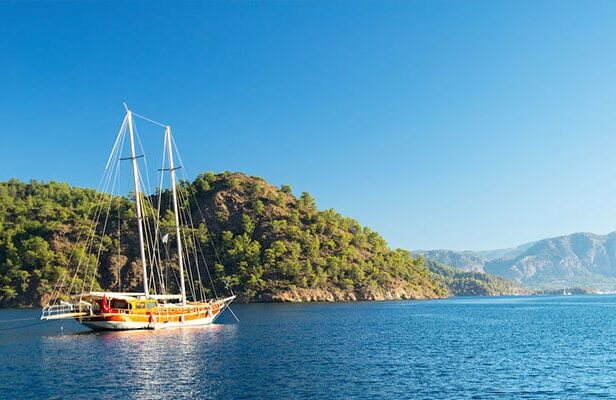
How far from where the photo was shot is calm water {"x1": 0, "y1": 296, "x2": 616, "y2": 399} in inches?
1841

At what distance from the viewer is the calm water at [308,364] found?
153 feet

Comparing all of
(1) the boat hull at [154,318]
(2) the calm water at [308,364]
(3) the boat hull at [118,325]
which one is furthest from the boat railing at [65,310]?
(2) the calm water at [308,364]

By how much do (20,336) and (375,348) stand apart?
191ft

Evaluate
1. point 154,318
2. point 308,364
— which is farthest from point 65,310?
point 308,364

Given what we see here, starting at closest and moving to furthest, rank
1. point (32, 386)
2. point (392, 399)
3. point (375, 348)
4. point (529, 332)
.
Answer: point (392, 399) → point (32, 386) → point (375, 348) → point (529, 332)

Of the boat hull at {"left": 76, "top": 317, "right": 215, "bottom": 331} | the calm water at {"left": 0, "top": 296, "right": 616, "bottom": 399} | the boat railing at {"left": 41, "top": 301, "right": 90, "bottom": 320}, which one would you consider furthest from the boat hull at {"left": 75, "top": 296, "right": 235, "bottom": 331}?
the calm water at {"left": 0, "top": 296, "right": 616, "bottom": 399}

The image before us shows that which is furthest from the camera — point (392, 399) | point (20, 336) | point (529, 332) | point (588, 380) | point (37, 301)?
point (37, 301)

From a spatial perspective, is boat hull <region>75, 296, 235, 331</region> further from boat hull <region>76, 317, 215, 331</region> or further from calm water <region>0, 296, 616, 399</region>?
calm water <region>0, 296, 616, 399</region>

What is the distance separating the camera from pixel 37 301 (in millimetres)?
197000

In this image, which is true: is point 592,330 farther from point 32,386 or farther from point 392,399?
point 32,386

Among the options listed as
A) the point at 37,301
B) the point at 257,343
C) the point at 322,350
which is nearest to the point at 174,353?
the point at 257,343

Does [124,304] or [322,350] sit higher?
[124,304]

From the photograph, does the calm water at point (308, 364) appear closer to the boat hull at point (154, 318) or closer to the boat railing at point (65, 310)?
the boat hull at point (154, 318)

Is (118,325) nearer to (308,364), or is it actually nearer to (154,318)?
(154,318)
